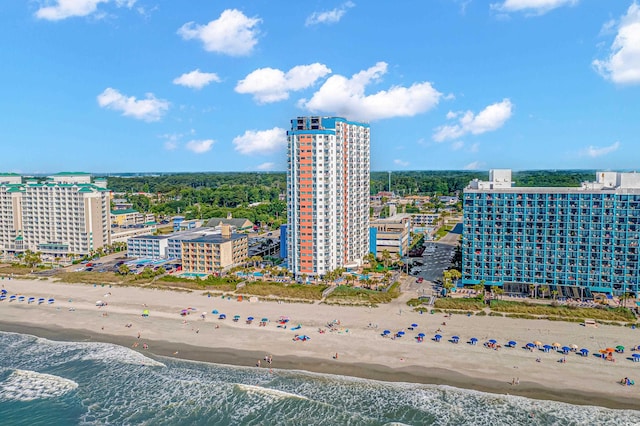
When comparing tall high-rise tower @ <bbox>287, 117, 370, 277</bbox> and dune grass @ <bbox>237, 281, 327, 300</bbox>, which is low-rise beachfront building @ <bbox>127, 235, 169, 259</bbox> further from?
tall high-rise tower @ <bbox>287, 117, 370, 277</bbox>

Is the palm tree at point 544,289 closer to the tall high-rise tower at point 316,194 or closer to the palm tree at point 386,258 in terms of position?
the palm tree at point 386,258

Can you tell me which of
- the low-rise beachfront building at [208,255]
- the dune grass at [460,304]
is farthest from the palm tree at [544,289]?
the low-rise beachfront building at [208,255]

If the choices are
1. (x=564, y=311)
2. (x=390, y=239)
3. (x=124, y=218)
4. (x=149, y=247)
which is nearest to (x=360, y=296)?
(x=564, y=311)

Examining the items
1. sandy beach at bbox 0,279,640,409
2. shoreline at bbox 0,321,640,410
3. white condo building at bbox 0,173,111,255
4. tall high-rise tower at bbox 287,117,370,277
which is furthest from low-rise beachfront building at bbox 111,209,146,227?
shoreline at bbox 0,321,640,410

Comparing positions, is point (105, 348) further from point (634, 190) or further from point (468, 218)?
point (634, 190)

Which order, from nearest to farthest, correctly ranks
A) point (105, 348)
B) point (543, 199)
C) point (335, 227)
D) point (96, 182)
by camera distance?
1. point (105, 348)
2. point (543, 199)
3. point (335, 227)
4. point (96, 182)

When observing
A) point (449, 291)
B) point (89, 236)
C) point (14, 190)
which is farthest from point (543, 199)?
point (14, 190)
